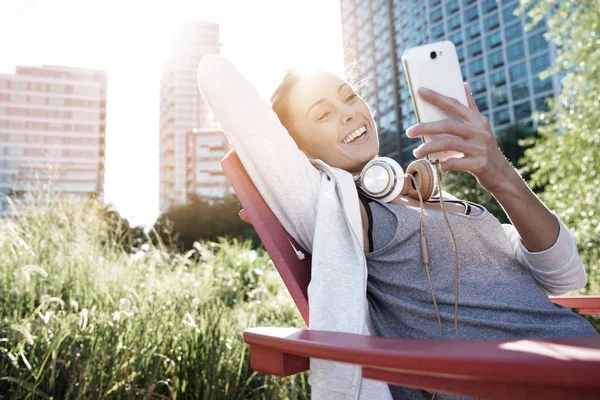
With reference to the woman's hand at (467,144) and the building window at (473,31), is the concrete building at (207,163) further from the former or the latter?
the woman's hand at (467,144)

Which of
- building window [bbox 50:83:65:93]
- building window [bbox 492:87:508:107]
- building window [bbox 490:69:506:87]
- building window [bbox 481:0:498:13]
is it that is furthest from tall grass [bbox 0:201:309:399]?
building window [bbox 50:83:65:93]

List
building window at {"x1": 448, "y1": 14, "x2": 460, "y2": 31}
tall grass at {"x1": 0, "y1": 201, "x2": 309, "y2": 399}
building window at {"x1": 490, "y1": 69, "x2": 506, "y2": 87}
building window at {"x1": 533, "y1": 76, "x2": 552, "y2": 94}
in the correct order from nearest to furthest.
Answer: tall grass at {"x1": 0, "y1": 201, "x2": 309, "y2": 399} → building window at {"x1": 533, "y1": 76, "x2": 552, "y2": 94} → building window at {"x1": 490, "y1": 69, "x2": 506, "y2": 87} → building window at {"x1": 448, "y1": 14, "x2": 460, "y2": 31}

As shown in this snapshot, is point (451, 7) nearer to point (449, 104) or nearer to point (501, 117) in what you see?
point (501, 117)

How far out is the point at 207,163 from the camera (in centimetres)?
6788

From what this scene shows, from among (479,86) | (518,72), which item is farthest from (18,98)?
(518,72)

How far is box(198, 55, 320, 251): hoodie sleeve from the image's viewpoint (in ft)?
3.87

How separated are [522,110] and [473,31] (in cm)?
1132

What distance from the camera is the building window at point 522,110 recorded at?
4331cm

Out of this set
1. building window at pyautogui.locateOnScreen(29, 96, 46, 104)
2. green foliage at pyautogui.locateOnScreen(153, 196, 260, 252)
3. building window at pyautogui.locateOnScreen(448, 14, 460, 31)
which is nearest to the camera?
green foliage at pyautogui.locateOnScreen(153, 196, 260, 252)

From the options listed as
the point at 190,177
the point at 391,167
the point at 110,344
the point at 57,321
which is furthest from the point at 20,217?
the point at 190,177

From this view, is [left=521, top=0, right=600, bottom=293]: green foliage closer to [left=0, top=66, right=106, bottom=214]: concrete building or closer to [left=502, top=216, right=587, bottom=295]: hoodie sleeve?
[left=502, top=216, right=587, bottom=295]: hoodie sleeve

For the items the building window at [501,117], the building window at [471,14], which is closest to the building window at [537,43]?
the building window at [501,117]

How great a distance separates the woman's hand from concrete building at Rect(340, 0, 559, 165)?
4164cm

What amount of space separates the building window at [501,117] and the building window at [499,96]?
2.65 ft
